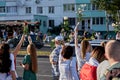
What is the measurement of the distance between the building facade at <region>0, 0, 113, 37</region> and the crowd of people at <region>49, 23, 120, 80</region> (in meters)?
72.9

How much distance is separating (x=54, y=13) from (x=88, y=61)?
3074 inches

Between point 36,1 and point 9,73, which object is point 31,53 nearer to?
point 9,73

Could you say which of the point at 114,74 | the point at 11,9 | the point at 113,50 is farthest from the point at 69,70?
the point at 11,9

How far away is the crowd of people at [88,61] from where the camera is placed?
201 inches

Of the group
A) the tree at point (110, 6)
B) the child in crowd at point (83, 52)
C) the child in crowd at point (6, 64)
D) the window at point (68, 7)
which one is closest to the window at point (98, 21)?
the window at point (68, 7)

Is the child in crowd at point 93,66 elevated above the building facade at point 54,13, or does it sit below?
above

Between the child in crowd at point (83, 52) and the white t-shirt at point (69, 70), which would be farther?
the child in crowd at point (83, 52)

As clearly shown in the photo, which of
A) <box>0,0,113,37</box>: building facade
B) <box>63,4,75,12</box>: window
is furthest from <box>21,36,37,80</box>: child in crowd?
<box>63,4,75,12</box>: window

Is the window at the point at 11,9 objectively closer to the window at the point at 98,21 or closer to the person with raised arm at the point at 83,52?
the window at the point at 98,21

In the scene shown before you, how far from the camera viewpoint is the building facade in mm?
84319

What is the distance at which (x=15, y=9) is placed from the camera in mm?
88688

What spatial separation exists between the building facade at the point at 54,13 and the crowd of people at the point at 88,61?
2869 inches

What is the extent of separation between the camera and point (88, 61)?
8.25m

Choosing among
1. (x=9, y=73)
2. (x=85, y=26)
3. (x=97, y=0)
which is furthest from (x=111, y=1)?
(x=85, y=26)
